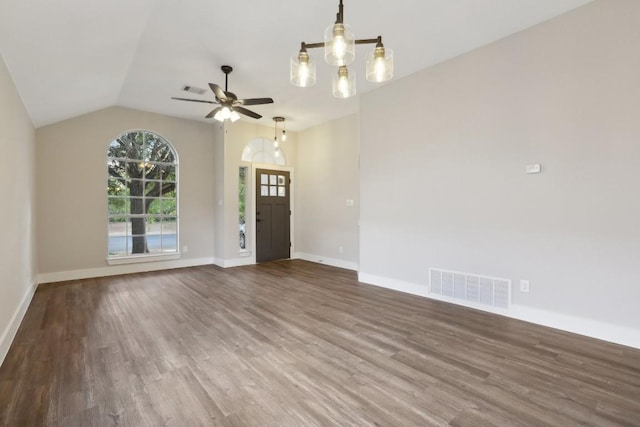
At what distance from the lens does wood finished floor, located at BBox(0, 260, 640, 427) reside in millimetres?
1836

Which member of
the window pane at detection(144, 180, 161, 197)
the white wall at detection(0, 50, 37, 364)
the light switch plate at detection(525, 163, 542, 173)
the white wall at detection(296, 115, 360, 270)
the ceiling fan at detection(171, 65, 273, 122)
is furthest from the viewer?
the white wall at detection(296, 115, 360, 270)

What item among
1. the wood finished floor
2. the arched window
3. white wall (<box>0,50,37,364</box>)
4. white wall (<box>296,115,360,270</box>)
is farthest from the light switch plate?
the arched window

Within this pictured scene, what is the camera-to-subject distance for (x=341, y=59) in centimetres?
201

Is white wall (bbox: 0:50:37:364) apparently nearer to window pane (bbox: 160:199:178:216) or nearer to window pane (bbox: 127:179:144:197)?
window pane (bbox: 127:179:144:197)

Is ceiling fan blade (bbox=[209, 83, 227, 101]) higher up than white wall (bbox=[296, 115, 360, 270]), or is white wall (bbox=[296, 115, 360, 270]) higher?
ceiling fan blade (bbox=[209, 83, 227, 101])

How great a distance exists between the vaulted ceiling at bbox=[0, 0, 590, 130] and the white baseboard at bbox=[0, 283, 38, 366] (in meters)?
2.39

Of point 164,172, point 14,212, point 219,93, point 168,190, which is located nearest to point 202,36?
point 219,93

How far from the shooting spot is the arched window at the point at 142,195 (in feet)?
18.7

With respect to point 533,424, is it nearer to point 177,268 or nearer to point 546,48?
point 546,48

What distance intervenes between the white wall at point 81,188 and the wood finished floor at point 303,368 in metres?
1.46

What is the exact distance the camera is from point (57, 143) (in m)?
5.11

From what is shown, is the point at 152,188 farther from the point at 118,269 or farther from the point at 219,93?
the point at 219,93

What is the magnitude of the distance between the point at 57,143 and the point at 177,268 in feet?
9.59

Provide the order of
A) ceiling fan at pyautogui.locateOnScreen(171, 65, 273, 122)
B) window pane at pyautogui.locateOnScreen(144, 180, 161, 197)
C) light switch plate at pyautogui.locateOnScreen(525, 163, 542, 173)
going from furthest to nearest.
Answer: window pane at pyautogui.locateOnScreen(144, 180, 161, 197) → ceiling fan at pyautogui.locateOnScreen(171, 65, 273, 122) → light switch plate at pyautogui.locateOnScreen(525, 163, 542, 173)
